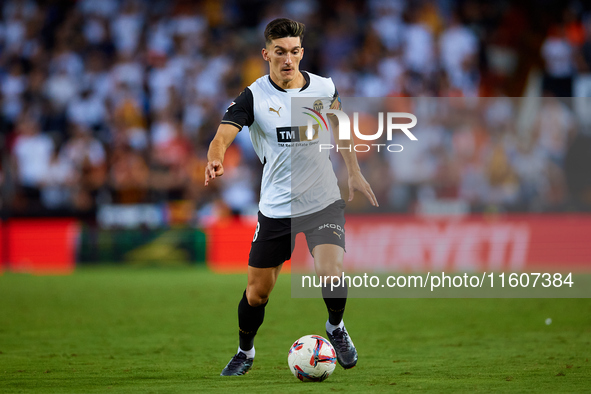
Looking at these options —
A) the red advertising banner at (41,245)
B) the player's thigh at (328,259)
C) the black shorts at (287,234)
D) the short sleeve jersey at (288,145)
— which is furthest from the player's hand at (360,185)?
the red advertising banner at (41,245)

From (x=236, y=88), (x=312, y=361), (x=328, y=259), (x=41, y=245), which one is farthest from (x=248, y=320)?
(x=236, y=88)

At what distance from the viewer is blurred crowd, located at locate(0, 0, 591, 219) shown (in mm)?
13961

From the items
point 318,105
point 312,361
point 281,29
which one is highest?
point 281,29

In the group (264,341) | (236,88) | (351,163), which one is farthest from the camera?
(236,88)

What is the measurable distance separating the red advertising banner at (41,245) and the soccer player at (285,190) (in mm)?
9721

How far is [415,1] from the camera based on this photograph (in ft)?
57.3

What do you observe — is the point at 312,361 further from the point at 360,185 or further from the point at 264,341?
the point at 264,341

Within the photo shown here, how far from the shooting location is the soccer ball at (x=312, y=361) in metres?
5.69

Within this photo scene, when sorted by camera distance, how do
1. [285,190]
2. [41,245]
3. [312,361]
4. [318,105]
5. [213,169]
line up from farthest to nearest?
[41,245]
[318,105]
[285,190]
[312,361]
[213,169]

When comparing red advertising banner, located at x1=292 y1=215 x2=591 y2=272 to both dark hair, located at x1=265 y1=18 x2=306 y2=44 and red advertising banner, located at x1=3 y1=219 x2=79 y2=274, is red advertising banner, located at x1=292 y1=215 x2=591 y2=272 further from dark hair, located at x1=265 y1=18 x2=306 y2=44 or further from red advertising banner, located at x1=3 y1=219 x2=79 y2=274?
dark hair, located at x1=265 y1=18 x2=306 y2=44

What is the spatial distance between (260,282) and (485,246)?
8.60 metres

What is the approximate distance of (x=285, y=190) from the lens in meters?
6.06

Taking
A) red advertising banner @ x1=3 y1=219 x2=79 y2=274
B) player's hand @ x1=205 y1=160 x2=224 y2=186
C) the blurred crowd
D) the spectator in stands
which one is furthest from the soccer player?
the spectator in stands

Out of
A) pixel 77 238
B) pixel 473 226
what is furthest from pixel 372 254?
pixel 77 238
